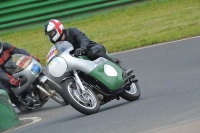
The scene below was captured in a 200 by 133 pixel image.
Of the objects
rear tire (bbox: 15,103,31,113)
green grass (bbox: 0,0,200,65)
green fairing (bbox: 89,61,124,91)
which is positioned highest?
green fairing (bbox: 89,61,124,91)

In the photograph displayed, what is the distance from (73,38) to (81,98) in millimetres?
1123

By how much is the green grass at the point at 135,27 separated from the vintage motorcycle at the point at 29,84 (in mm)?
5612

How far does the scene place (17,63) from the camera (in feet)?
40.4

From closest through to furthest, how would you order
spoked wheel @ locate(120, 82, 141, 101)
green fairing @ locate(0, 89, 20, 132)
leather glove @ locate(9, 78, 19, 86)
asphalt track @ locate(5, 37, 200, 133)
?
asphalt track @ locate(5, 37, 200, 133) → green fairing @ locate(0, 89, 20, 132) → spoked wheel @ locate(120, 82, 141, 101) → leather glove @ locate(9, 78, 19, 86)

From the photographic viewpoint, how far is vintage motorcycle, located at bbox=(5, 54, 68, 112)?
1223 cm

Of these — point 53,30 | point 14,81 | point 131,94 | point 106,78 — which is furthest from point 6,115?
point 14,81

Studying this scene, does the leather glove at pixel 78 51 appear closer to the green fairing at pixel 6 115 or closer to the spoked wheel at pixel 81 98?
the spoked wheel at pixel 81 98

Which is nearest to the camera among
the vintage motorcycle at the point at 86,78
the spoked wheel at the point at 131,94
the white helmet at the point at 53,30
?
the vintage motorcycle at the point at 86,78

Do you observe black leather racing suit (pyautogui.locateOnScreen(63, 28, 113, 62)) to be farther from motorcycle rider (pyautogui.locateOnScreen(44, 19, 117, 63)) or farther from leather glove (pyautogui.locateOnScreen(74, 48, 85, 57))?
leather glove (pyautogui.locateOnScreen(74, 48, 85, 57))

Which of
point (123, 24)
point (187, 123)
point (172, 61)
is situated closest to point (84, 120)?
point (187, 123)

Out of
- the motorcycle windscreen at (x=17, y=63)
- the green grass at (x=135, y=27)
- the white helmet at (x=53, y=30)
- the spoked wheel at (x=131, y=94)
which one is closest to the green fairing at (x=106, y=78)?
the spoked wheel at (x=131, y=94)

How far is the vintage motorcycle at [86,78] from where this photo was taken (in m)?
9.87

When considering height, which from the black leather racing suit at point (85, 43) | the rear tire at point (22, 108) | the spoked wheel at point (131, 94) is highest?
the black leather racing suit at point (85, 43)

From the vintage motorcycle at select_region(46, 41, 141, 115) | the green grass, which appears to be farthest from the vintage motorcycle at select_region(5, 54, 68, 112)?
the green grass
